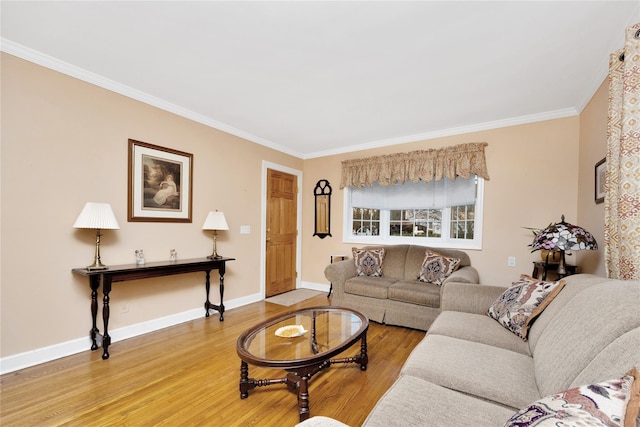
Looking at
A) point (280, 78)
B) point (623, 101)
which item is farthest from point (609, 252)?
point (280, 78)

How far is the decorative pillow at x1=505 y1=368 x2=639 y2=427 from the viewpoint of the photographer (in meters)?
0.57

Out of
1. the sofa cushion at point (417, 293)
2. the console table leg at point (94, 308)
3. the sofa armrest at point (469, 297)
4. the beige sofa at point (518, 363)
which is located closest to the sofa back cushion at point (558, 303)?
the beige sofa at point (518, 363)

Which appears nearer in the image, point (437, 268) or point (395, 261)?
point (437, 268)

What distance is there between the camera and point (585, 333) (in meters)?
1.09

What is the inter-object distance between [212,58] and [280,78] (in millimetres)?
593

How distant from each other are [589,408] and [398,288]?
2.62m

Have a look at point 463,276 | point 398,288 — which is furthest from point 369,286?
point 463,276

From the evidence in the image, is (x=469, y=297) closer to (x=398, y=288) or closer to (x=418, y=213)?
(x=398, y=288)

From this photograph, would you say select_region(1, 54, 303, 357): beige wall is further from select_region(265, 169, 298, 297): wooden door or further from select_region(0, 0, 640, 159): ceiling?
select_region(265, 169, 298, 297): wooden door

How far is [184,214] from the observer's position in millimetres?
3287

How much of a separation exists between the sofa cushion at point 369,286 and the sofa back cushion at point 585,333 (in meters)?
1.92

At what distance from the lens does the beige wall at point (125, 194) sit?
7.12 feet

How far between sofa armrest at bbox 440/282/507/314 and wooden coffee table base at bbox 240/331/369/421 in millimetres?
845

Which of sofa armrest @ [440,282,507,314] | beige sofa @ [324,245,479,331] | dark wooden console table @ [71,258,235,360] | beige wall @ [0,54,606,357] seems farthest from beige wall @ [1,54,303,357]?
sofa armrest @ [440,282,507,314]
